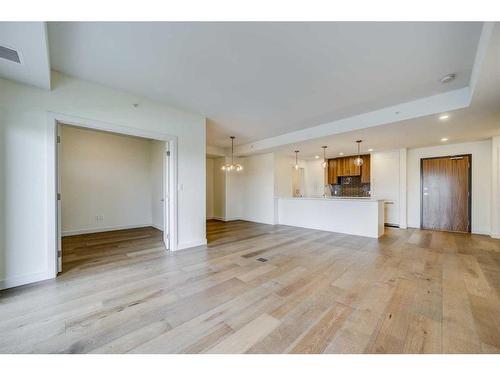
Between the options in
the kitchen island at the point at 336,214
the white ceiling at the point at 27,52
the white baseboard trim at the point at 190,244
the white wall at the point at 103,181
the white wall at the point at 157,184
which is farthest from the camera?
the white wall at the point at 157,184

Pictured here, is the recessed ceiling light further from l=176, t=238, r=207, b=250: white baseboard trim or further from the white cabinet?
l=176, t=238, r=207, b=250: white baseboard trim

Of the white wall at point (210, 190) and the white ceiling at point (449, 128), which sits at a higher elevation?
the white ceiling at point (449, 128)

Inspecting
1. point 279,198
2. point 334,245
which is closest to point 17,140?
point 334,245

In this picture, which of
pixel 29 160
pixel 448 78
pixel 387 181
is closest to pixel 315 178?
pixel 387 181

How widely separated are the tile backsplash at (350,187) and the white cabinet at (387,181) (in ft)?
2.26

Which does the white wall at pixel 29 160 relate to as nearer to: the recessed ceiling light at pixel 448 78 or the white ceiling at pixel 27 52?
the white ceiling at pixel 27 52

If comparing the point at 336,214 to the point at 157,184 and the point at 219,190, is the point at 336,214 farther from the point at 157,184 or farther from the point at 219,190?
the point at 157,184

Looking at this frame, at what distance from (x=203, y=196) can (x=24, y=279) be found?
2.73 m

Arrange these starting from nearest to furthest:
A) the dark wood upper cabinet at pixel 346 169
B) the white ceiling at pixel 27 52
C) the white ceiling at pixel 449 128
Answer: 1. the white ceiling at pixel 27 52
2. the white ceiling at pixel 449 128
3. the dark wood upper cabinet at pixel 346 169

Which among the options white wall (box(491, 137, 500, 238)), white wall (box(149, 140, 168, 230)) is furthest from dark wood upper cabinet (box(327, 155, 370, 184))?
white wall (box(149, 140, 168, 230))

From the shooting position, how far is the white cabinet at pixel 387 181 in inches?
250

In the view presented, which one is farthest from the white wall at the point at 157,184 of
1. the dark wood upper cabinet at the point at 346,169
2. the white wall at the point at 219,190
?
the dark wood upper cabinet at the point at 346,169

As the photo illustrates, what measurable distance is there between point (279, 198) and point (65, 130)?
20.6ft
